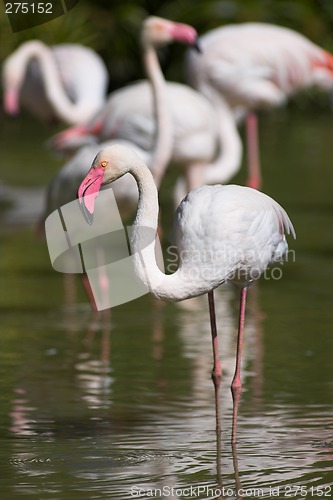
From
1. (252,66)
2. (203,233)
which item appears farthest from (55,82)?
(203,233)

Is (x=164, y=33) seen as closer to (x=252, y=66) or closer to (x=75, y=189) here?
(x=75, y=189)

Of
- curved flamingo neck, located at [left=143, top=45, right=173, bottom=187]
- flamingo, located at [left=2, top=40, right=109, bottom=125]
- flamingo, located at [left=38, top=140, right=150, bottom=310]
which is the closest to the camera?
flamingo, located at [left=38, top=140, right=150, bottom=310]

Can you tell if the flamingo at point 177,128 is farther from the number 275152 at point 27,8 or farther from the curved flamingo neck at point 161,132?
the number 275152 at point 27,8

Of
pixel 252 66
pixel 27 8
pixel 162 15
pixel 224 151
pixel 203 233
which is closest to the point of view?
pixel 203 233

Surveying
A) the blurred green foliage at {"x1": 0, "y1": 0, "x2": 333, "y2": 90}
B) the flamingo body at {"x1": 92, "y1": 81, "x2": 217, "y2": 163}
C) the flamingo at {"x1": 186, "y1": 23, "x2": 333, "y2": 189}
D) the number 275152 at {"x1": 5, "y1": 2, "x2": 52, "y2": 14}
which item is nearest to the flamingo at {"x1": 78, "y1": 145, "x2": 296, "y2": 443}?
the flamingo body at {"x1": 92, "y1": 81, "x2": 217, "y2": 163}

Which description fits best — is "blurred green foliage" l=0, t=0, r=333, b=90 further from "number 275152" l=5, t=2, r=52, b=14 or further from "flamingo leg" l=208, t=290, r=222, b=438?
"flamingo leg" l=208, t=290, r=222, b=438

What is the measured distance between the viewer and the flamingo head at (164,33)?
8.45m

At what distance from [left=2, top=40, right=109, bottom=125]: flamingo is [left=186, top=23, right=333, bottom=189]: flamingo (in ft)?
4.68

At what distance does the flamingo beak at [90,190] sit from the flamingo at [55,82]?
6596 mm

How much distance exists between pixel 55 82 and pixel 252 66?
2.06 metres

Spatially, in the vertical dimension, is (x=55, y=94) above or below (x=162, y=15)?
above

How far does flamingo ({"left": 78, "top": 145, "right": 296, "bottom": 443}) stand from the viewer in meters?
4.66

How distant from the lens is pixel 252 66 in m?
11.0

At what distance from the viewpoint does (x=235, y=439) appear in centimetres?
484
